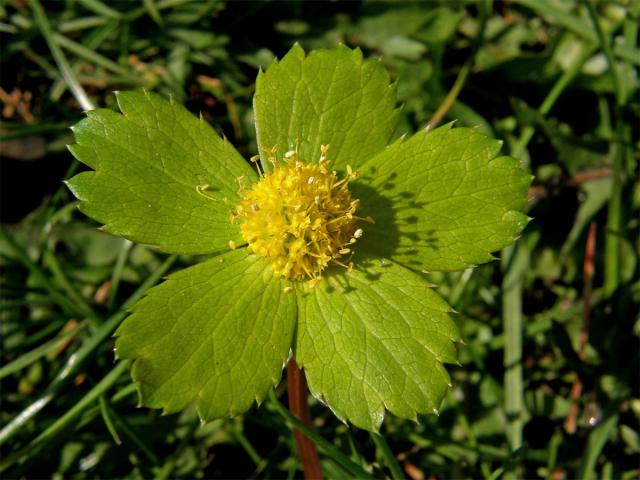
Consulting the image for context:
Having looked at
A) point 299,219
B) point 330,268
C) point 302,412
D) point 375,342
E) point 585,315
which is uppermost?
point 299,219

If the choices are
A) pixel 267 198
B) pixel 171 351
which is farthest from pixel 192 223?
pixel 171 351

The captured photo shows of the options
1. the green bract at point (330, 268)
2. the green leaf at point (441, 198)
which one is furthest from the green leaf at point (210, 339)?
the green leaf at point (441, 198)

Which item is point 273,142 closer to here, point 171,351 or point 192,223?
point 192,223

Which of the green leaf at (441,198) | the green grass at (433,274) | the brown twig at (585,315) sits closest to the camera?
the green leaf at (441,198)

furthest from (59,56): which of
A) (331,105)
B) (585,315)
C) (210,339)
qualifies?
(585,315)

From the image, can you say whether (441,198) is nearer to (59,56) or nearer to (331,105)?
(331,105)

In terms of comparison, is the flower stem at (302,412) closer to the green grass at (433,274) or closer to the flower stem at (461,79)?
Answer: the green grass at (433,274)
